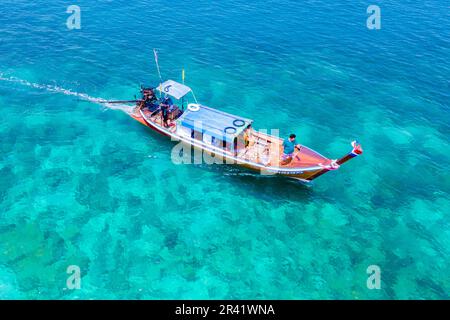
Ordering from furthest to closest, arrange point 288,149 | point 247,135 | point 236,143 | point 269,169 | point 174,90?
point 174,90, point 247,135, point 236,143, point 269,169, point 288,149

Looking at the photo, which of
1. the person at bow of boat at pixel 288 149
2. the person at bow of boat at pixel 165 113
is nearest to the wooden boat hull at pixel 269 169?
the person at bow of boat at pixel 288 149

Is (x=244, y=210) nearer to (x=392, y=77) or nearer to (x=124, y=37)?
(x=392, y=77)

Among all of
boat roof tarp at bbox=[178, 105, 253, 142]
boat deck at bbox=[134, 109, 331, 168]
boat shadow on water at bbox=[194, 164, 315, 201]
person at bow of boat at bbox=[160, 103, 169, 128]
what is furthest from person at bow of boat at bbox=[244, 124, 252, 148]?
person at bow of boat at bbox=[160, 103, 169, 128]

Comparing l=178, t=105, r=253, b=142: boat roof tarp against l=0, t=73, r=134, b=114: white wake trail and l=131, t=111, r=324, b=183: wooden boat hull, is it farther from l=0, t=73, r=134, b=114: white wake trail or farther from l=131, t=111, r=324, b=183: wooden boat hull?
l=0, t=73, r=134, b=114: white wake trail

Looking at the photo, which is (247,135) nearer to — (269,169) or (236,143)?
(236,143)

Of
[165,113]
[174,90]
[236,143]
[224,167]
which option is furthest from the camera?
[174,90]

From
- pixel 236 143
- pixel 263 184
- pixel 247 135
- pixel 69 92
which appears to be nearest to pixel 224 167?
pixel 236 143
